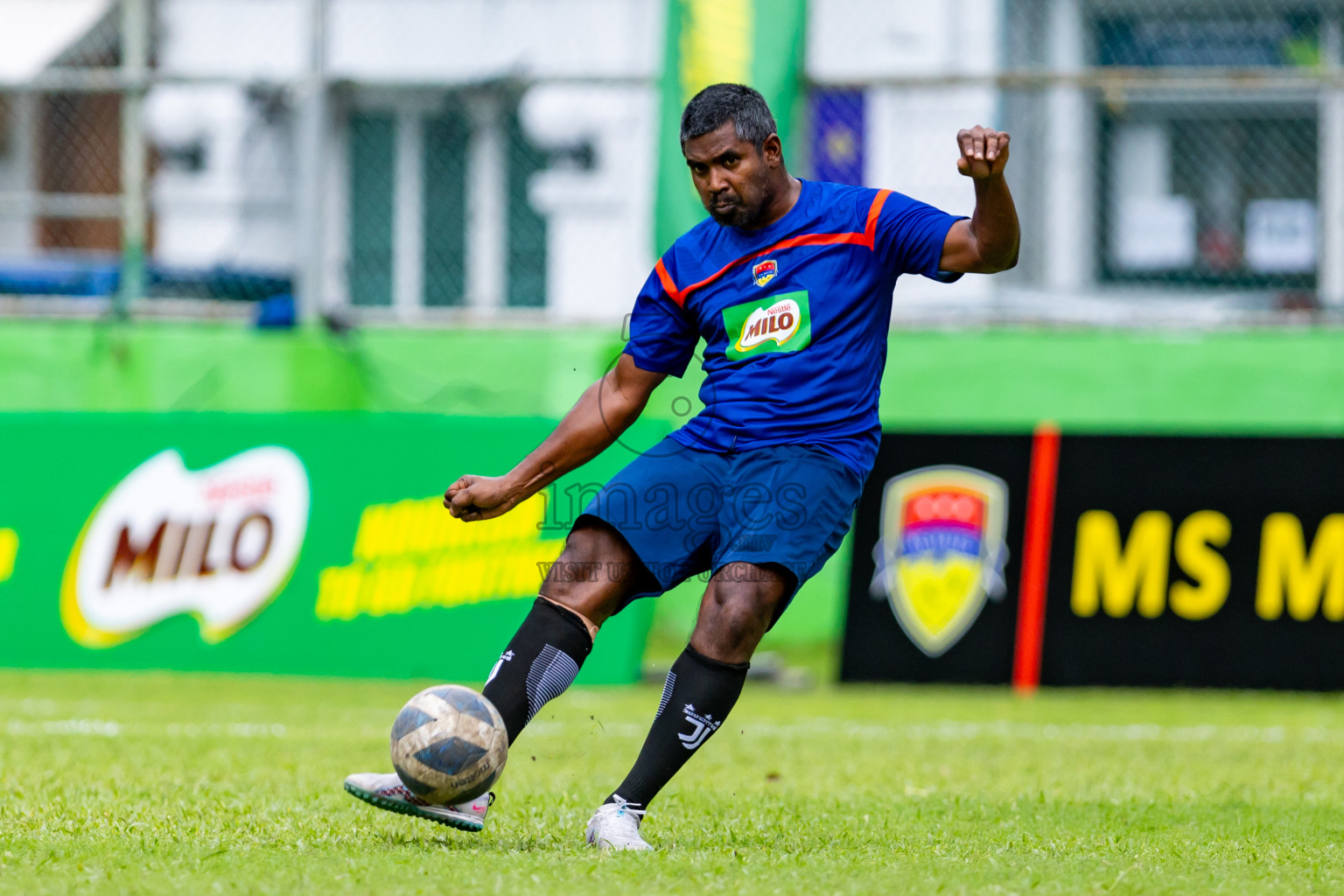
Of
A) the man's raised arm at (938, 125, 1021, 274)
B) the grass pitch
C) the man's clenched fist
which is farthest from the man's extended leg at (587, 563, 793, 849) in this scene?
the man's clenched fist

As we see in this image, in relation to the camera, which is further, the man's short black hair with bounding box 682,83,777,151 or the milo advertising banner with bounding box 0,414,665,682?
the milo advertising banner with bounding box 0,414,665,682

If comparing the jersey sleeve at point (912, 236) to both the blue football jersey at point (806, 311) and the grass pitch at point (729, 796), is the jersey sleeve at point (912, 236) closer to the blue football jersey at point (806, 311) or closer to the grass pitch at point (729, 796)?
the blue football jersey at point (806, 311)

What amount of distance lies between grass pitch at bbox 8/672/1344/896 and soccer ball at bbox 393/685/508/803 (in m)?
0.17

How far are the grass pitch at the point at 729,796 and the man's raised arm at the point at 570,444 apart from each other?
0.90 m

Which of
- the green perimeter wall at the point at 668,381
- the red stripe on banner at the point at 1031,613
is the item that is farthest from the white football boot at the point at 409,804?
the red stripe on banner at the point at 1031,613

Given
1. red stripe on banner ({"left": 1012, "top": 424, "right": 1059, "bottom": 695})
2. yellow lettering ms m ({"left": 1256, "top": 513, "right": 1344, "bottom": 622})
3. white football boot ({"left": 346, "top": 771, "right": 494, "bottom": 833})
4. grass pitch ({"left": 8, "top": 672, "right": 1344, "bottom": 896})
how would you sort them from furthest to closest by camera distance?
1. red stripe on banner ({"left": 1012, "top": 424, "right": 1059, "bottom": 695})
2. yellow lettering ms m ({"left": 1256, "top": 513, "right": 1344, "bottom": 622})
3. white football boot ({"left": 346, "top": 771, "right": 494, "bottom": 833})
4. grass pitch ({"left": 8, "top": 672, "right": 1344, "bottom": 896})

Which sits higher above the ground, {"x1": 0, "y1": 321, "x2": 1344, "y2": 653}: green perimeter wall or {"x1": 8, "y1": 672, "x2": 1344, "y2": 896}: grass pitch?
{"x1": 0, "y1": 321, "x2": 1344, "y2": 653}: green perimeter wall

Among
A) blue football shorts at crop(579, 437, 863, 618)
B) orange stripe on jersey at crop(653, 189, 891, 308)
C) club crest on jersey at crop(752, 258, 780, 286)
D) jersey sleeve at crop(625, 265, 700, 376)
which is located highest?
orange stripe on jersey at crop(653, 189, 891, 308)

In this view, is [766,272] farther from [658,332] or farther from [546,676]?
[546,676]

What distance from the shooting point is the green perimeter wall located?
10977 millimetres

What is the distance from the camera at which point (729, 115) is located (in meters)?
4.61

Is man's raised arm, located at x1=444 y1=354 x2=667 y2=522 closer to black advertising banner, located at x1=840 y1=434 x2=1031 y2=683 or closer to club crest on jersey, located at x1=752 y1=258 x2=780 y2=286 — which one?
club crest on jersey, located at x1=752 y1=258 x2=780 y2=286

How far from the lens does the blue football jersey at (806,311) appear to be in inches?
184

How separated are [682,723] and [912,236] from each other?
1438 mm
